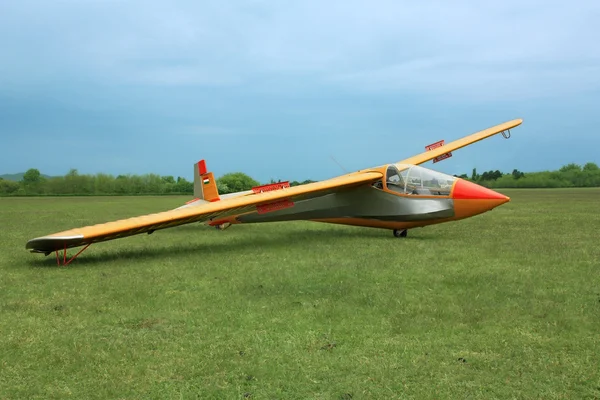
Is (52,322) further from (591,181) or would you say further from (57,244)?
(591,181)

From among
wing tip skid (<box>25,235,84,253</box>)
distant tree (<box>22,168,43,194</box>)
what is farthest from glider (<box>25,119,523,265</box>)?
distant tree (<box>22,168,43,194</box>)

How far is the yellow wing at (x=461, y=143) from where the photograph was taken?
18000 millimetres

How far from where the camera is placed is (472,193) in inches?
528

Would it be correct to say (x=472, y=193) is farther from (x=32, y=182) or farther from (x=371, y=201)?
(x=32, y=182)

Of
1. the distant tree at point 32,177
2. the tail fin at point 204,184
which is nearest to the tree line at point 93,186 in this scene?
the distant tree at point 32,177

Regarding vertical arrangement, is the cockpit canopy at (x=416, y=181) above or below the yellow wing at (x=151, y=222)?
above

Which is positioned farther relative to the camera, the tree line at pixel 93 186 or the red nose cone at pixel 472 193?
the tree line at pixel 93 186

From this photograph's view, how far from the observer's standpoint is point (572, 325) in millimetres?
5812

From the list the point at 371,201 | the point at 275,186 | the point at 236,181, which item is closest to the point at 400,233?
the point at 371,201

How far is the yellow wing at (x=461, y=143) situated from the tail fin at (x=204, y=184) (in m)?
7.78

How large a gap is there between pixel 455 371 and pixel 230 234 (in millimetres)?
13034

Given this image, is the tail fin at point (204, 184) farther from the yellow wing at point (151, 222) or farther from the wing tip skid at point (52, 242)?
the wing tip skid at point (52, 242)

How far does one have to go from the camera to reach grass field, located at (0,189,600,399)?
4379mm

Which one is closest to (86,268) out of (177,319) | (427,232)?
(177,319)
